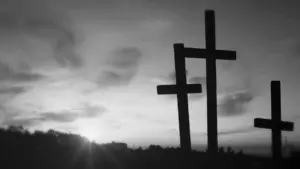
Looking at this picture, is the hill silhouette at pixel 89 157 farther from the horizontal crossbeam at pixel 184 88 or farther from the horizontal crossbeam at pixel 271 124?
the horizontal crossbeam at pixel 184 88

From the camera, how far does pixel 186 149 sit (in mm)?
16156

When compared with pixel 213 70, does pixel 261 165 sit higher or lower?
lower

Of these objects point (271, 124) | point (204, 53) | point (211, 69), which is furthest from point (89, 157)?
point (271, 124)

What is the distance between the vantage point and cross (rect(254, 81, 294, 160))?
16.1 meters

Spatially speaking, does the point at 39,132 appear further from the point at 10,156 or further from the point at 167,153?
the point at 167,153

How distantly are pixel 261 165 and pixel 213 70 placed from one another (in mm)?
4819

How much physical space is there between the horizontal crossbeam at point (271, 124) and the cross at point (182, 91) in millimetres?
2854

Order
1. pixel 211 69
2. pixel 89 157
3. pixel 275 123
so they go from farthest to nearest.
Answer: pixel 211 69, pixel 275 123, pixel 89 157

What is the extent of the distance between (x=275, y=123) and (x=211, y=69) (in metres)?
3.55

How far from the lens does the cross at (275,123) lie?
16.1 meters

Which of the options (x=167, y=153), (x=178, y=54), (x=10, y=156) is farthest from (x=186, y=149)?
(x=10, y=156)

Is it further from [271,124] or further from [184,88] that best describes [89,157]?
[271,124]

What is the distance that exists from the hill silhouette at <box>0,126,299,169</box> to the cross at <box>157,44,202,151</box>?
729 mm

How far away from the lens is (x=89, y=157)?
14.1 metres
